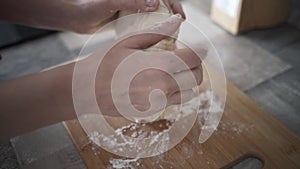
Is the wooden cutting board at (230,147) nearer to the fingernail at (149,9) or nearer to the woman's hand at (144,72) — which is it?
the woman's hand at (144,72)

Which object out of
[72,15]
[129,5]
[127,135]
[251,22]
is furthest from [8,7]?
[251,22]

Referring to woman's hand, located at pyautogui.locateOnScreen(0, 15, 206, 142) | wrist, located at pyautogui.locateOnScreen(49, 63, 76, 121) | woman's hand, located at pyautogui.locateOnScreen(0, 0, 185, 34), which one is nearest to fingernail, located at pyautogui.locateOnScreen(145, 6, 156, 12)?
woman's hand, located at pyautogui.locateOnScreen(0, 0, 185, 34)

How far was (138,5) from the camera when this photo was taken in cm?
64

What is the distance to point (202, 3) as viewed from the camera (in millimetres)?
1197

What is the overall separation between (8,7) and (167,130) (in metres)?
0.41

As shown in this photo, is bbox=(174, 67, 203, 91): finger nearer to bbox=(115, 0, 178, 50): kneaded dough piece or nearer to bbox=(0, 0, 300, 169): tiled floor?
bbox=(115, 0, 178, 50): kneaded dough piece

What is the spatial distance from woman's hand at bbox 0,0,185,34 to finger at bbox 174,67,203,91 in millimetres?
166

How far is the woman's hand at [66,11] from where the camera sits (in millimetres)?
672

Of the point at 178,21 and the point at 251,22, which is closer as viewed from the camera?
the point at 178,21

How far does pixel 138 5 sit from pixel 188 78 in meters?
0.19

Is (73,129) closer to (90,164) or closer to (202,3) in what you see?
(90,164)

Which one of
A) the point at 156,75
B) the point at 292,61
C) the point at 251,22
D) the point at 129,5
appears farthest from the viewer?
the point at 251,22

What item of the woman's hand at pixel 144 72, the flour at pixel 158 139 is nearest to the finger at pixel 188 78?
the woman's hand at pixel 144 72

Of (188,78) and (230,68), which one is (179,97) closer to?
(188,78)
